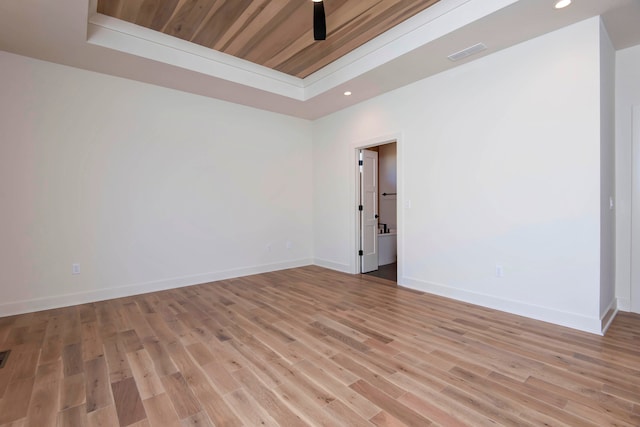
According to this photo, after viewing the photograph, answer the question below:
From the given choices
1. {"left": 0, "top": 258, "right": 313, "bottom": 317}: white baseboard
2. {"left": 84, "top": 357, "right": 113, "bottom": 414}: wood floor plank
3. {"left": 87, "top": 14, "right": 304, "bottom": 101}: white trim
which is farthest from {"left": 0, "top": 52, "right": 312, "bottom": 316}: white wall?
{"left": 84, "top": 357, "right": 113, "bottom": 414}: wood floor plank

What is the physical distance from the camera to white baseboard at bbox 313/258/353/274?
529cm

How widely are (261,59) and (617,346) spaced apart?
482cm

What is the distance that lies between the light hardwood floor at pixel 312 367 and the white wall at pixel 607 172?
0.41 meters

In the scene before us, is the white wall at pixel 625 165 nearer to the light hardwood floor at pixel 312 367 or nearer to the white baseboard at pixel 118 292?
the light hardwood floor at pixel 312 367

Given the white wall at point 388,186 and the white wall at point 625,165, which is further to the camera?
the white wall at point 388,186

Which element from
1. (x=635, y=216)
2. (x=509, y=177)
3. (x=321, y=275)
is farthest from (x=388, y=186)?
(x=635, y=216)

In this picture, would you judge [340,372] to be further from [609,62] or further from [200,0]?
[609,62]

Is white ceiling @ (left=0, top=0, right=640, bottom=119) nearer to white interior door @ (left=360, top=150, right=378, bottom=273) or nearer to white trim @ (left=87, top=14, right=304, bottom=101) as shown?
white trim @ (left=87, top=14, right=304, bottom=101)

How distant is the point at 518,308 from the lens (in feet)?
10.5

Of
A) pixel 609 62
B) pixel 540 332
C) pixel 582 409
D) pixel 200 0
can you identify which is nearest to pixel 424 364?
pixel 582 409

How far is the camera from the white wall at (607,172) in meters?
2.78

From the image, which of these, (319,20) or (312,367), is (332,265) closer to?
(312,367)

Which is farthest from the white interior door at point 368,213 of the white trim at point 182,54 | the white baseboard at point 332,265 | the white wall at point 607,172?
the white wall at point 607,172

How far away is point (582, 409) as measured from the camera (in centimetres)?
174
